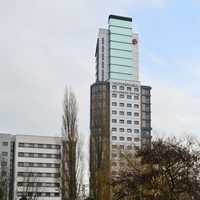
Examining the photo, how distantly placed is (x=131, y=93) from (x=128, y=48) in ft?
42.4

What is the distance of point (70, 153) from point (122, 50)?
9519 centimetres

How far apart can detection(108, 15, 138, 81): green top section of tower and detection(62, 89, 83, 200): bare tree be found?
87.3 m

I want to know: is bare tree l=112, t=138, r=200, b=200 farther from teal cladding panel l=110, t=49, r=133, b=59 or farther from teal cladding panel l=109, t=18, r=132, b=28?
teal cladding panel l=109, t=18, r=132, b=28

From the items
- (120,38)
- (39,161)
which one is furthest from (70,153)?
(120,38)

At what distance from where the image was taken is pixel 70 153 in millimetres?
37688

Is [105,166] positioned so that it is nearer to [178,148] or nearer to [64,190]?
[64,190]

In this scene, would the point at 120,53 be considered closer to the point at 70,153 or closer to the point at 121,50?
the point at 121,50

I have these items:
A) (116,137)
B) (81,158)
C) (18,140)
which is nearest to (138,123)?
(116,137)

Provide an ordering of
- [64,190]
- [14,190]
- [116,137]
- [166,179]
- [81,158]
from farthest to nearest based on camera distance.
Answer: [116,137], [14,190], [81,158], [64,190], [166,179]

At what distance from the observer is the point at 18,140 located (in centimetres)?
11194

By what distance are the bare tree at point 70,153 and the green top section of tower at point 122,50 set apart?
286 feet

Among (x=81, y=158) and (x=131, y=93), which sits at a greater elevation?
(x=131, y=93)

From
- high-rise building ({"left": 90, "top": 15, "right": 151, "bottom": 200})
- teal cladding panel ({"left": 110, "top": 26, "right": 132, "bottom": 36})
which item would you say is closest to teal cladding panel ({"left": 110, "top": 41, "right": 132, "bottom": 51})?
high-rise building ({"left": 90, "top": 15, "right": 151, "bottom": 200})

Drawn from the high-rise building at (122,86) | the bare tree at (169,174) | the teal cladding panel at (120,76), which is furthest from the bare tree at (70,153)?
the teal cladding panel at (120,76)
